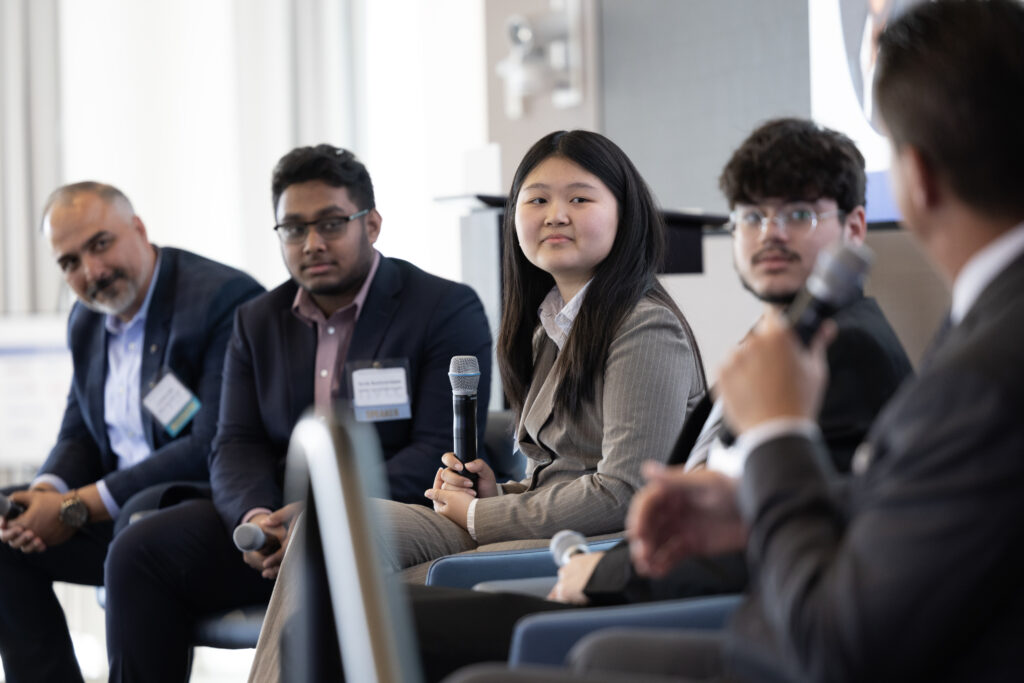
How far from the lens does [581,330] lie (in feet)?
7.39

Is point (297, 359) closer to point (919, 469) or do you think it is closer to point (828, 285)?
point (828, 285)

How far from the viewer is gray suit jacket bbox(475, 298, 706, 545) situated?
6.92 ft

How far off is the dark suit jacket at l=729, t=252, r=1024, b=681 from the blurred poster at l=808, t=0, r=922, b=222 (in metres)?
2.53

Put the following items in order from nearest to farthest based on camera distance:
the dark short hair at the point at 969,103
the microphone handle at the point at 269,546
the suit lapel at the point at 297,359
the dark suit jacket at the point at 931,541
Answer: the dark suit jacket at the point at 931,541 → the dark short hair at the point at 969,103 → the microphone handle at the point at 269,546 → the suit lapel at the point at 297,359

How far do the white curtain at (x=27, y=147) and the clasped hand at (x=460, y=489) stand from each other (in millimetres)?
3005

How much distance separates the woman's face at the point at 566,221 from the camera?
229 centimetres

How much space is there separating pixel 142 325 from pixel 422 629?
7.08 ft

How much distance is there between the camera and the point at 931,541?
851 mm

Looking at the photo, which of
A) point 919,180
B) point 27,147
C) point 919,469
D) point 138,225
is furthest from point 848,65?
point 27,147

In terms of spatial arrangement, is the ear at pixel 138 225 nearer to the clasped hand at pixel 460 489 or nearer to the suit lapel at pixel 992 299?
the clasped hand at pixel 460 489

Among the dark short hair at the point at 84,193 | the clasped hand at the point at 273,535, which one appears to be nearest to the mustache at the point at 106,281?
the dark short hair at the point at 84,193

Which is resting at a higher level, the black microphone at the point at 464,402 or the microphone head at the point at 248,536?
the black microphone at the point at 464,402

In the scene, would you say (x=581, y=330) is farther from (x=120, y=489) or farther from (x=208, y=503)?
(x=120, y=489)

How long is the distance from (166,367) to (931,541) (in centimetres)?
275
